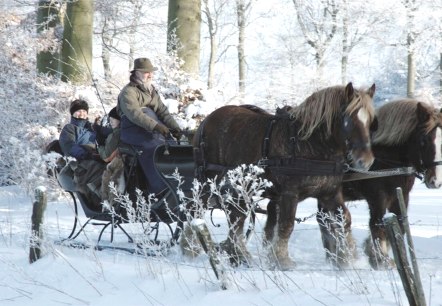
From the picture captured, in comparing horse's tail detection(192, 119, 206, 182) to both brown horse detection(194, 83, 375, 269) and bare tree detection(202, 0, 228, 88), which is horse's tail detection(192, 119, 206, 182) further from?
bare tree detection(202, 0, 228, 88)

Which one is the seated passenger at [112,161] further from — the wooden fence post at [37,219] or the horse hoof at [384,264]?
the horse hoof at [384,264]

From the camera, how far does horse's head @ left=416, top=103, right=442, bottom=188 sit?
6.13m

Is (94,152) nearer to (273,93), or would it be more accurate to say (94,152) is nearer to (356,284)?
(356,284)

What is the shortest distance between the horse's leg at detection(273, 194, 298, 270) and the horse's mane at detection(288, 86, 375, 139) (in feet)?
1.90

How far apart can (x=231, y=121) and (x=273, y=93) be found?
19227 mm

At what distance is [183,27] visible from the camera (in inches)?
446

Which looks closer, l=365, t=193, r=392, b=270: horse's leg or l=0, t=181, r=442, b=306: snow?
l=0, t=181, r=442, b=306: snow

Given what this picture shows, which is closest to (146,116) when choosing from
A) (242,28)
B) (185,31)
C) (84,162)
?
(84,162)

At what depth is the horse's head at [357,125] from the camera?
570 centimetres

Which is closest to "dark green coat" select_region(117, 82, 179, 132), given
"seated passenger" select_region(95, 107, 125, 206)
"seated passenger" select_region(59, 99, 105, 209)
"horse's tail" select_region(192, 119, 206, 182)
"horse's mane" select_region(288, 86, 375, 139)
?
"seated passenger" select_region(95, 107, 125, 206)

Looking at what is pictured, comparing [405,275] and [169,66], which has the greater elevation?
[169,66]

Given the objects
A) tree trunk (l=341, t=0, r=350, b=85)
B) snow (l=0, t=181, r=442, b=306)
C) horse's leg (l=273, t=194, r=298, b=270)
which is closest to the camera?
snow (l=0, t=181, r=442, b=306)

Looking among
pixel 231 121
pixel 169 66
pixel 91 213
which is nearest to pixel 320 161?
pixel 231 121

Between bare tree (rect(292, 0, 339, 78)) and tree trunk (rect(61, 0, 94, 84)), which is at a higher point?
bare tree (rect(292, 0, 339, 78))
